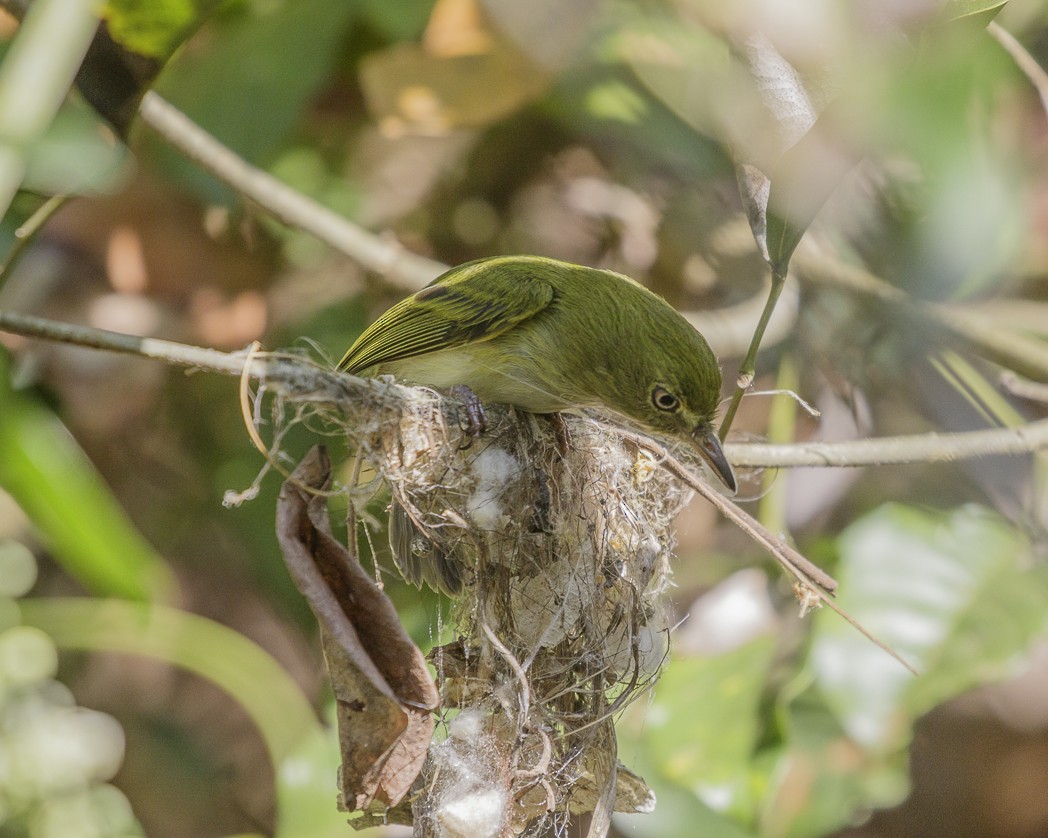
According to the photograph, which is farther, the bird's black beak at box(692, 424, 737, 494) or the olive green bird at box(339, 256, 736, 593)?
the olive green bird at box(339, 256, 736, 593)

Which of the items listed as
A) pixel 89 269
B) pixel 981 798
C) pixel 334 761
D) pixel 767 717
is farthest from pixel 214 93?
pixel 981 798

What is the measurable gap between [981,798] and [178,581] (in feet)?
11.0

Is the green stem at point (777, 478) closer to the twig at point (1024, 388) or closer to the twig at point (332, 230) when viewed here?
the twig at point (332, 230)

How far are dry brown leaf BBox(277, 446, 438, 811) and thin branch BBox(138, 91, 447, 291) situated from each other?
191 centimetres

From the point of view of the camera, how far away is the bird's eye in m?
2.49

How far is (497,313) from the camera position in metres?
2.61

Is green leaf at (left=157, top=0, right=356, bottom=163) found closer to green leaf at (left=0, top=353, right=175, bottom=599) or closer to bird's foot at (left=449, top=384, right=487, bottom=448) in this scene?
bird's foot at (left=449, top=384, right=487, bottom=448)

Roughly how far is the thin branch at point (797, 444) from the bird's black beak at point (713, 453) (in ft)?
0.50

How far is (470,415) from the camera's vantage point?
2.35m

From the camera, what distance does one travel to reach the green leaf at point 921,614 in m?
2.90

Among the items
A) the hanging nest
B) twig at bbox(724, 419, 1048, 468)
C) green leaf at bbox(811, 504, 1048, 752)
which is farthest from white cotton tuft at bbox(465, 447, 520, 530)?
green leaf at bbox(811, 504, 1048, 752)

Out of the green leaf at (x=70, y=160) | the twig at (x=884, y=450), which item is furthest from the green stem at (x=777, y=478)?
the green leaf at (x=70, y=160)

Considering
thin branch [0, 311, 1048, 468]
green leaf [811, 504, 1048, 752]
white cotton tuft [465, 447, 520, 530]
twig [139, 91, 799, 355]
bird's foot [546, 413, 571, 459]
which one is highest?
thin branch [0, 311, 1048, 468]

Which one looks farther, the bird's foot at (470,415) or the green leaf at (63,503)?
the bird's foot at (470,415)
